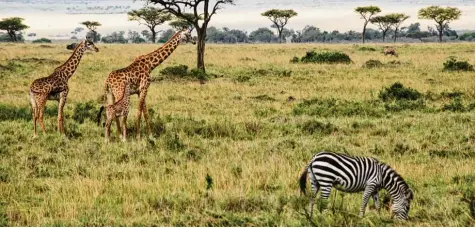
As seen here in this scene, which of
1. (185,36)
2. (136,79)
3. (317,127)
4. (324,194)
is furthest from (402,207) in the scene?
(185,36)

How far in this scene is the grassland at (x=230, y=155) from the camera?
7145mm

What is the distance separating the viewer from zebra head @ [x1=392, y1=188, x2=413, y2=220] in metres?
6.73

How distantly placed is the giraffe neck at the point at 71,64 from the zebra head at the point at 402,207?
8615 mm

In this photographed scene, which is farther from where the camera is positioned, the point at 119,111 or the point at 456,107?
the point at 456,107

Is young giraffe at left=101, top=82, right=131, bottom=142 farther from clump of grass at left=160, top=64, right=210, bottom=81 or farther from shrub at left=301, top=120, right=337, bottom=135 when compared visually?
clump of grass at left=160, top=64, right=210, bottom=81

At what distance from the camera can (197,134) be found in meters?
13.0

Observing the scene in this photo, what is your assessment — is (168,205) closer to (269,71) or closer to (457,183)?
(457,183)

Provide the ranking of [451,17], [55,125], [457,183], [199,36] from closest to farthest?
1. [457,183]
2. [55,125]
3. [199,36]
4. [451,17]

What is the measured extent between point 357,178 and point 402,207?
1.91 ft

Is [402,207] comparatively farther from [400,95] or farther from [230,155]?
[400,95]

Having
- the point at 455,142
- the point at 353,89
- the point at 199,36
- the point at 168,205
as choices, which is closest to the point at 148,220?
the point at 168,205

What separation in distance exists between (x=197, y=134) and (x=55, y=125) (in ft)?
11.2

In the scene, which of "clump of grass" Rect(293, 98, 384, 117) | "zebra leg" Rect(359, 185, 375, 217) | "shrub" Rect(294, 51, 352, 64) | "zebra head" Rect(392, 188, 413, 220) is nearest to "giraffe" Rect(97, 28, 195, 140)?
"clump of grass" Rect(293, 98, 384, 117)

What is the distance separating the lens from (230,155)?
10.8m
